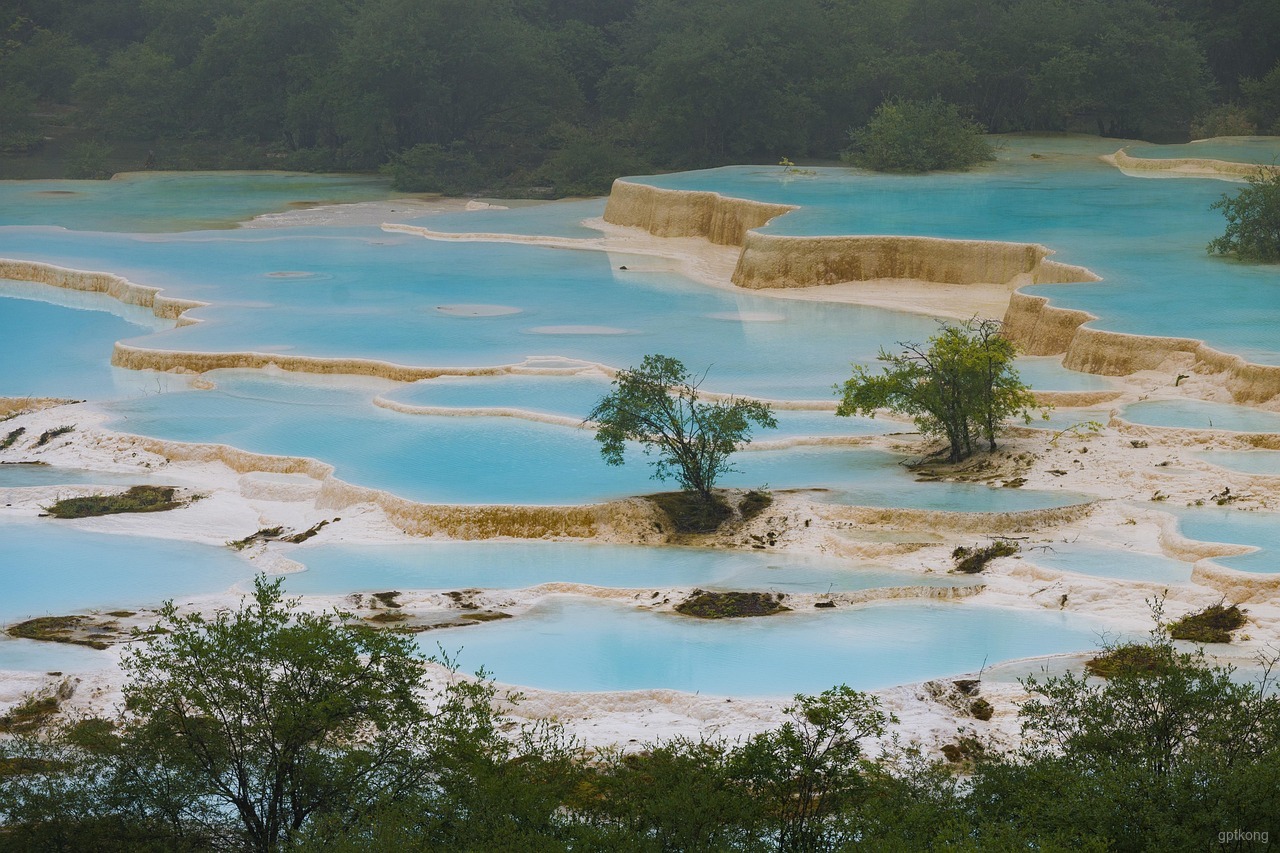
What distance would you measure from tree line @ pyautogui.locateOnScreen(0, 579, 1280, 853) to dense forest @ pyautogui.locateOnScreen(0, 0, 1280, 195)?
1158 inches

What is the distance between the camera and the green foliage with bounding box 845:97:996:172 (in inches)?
1179

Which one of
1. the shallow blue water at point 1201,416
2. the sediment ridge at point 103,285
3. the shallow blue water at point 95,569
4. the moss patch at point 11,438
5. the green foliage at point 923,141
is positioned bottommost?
the shallow blue water at point 95,569

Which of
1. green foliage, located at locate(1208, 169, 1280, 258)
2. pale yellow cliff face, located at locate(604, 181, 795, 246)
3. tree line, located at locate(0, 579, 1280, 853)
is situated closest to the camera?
tree line, located at locate(0, 579, 1280, 853)

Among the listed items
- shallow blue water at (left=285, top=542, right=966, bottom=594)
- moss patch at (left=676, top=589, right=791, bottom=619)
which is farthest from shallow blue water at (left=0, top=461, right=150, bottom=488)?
moss patch at (left=676, top=589, right=791, bottom=619)

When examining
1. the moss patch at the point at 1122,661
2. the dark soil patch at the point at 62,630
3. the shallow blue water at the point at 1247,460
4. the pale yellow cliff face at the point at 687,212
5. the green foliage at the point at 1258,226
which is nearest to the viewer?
the moss patch at the point at 1122,661

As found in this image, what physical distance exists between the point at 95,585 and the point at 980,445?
7821 millimetres

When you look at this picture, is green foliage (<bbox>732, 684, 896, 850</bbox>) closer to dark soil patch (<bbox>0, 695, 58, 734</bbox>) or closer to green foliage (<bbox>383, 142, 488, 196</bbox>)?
dark soil patch (<bbox>0, 695, 58, 734</bbox>)

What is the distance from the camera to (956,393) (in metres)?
13.4

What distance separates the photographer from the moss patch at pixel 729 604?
34.0 feet

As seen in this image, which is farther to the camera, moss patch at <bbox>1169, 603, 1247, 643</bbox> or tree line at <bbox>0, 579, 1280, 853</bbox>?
moss patch at <bbox>1169, 603, 1247, 643</bbox>

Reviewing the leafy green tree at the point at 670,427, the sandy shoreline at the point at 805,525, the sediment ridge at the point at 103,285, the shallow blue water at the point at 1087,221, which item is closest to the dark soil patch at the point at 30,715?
the sandy shoreline at the point at 805,525

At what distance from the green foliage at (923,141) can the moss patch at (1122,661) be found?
22183 mm

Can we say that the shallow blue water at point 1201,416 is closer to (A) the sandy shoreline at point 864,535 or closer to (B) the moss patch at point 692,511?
(A) the sandy shoreline at point 864,535

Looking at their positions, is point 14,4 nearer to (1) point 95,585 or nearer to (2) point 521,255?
(2) point 521,255
